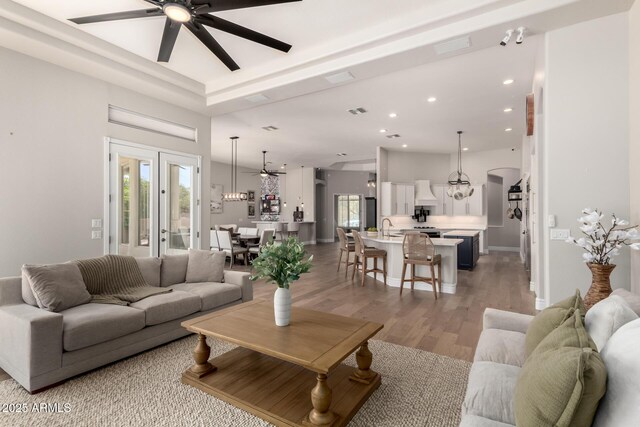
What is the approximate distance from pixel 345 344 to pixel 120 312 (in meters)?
2.08

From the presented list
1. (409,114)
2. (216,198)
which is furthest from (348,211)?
(409,114)

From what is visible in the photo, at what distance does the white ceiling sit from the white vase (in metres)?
3.51

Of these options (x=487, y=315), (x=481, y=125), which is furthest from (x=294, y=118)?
(x=487, y=315)

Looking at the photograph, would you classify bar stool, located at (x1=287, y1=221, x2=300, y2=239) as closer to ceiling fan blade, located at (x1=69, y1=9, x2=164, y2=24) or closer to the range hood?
the range hood

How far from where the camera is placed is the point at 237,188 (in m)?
12.4

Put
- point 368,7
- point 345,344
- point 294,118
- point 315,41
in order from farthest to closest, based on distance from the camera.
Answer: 1. point 294,118
2. point 315,41
3. point 368,7
4. point 345,344

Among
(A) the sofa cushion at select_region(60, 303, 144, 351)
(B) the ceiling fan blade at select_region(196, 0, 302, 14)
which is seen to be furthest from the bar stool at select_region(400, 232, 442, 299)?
(A) the sofa cushion at select_region(60, 303, 144, 351)

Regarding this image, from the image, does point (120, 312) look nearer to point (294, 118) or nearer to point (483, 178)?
point (294, 118)

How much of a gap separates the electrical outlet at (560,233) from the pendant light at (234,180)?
6960 millimetres

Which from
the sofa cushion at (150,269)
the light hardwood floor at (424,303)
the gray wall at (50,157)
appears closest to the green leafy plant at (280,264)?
the light hardwood floor at (424,303)

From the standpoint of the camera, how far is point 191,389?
94.6 inches

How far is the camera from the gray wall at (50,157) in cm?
362

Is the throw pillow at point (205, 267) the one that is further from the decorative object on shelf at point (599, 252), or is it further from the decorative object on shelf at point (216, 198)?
the decorative object on shelf at point (216, 198)

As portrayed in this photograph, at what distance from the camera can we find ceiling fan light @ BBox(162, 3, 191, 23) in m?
2.63
